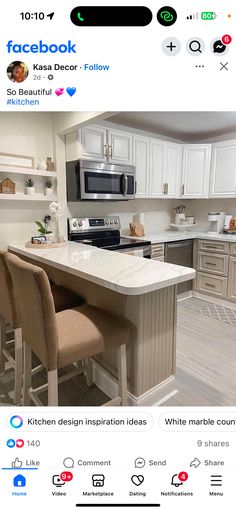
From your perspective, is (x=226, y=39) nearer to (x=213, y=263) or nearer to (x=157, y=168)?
(x=157, y=168)

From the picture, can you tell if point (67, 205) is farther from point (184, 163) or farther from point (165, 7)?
point (165, 7)

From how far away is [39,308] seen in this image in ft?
3.37

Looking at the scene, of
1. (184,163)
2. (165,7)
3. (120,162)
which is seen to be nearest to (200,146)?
(184,163)

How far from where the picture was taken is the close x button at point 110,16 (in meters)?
0.47

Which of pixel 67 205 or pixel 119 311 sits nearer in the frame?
pixel 119 311

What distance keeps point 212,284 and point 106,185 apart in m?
1.80

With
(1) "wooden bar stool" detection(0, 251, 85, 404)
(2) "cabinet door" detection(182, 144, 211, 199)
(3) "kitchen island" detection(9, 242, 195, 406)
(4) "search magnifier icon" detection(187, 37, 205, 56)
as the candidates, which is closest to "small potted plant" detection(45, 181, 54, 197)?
(3) "kitchen island" detection(9, 242, 195, 406)

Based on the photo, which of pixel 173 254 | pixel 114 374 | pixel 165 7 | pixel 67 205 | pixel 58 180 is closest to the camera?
pixel 165 7
